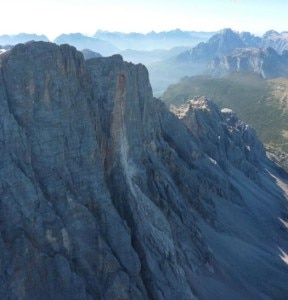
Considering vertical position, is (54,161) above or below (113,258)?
above

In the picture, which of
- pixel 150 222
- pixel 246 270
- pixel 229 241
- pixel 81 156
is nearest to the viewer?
pixel 81 156

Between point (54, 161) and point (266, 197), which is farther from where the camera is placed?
point (266, 197)

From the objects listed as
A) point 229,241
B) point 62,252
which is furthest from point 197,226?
point 62,252

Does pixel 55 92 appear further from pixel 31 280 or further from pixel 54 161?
pixel 31 280

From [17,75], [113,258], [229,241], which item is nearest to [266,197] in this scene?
[229,241]

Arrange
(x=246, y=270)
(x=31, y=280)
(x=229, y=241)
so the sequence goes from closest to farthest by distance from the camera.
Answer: (x=31, y=280) < (x=246, y=270) < (x=229, y=241)

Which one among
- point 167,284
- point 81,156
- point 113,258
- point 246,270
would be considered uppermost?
point 81,156
